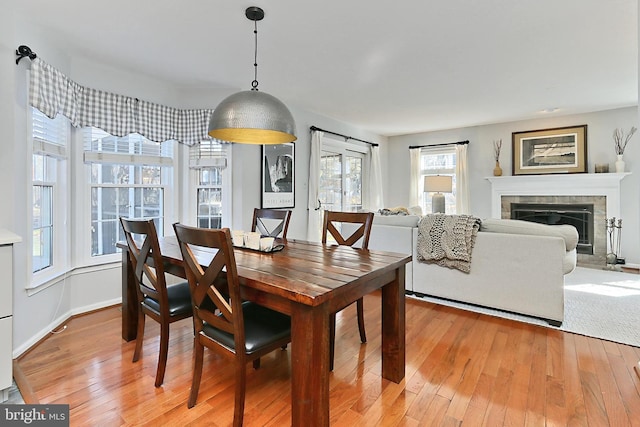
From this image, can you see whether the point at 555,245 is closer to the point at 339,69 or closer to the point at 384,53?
the point at 384,53

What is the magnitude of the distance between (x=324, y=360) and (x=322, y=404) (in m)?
0.19

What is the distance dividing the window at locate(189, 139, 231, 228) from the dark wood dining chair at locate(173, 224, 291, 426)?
2259 mm

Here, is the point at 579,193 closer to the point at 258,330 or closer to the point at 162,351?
the point at 258,330

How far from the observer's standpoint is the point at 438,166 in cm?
650

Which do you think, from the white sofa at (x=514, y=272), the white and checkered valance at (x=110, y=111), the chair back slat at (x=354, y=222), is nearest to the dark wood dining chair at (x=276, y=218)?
the chair back slat at (x=354, y=222)

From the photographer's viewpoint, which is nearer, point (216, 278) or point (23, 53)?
point (216, 278)

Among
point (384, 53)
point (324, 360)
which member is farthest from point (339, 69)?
point (324, 360)

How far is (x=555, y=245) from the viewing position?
272 centimetres

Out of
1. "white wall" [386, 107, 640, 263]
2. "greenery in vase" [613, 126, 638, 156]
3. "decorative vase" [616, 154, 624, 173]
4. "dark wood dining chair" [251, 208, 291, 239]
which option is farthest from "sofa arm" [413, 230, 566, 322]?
"greenery in vase" [613, 126, 638, 156]

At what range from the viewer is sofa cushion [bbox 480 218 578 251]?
2.81 m

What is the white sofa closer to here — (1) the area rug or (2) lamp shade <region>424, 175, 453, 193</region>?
(1) the area rug

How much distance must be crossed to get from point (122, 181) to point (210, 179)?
91 cm

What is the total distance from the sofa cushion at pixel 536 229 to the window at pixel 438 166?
319 cm

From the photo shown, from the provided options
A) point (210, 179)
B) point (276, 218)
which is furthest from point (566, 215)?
point (210, 179)
